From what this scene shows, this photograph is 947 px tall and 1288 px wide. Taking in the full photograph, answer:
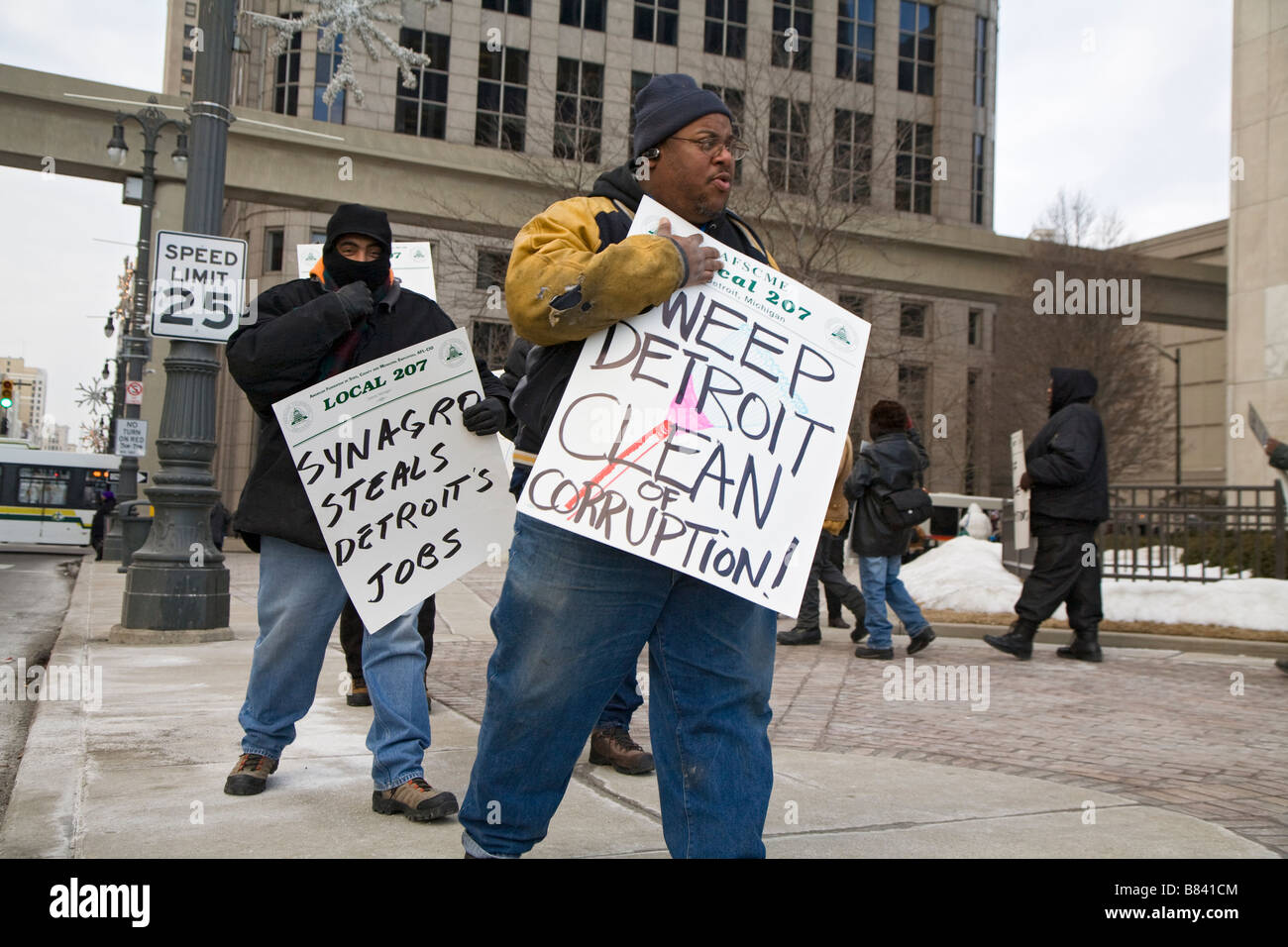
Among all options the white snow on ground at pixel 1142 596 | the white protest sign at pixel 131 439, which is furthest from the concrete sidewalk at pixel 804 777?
the white protest sign at pixel 131 439

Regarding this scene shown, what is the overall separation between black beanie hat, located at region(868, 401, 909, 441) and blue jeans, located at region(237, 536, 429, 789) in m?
6.16

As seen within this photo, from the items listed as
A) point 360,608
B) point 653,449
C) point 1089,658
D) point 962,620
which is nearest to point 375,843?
point 360,608

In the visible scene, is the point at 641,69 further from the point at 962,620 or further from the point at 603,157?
the point at 962,620

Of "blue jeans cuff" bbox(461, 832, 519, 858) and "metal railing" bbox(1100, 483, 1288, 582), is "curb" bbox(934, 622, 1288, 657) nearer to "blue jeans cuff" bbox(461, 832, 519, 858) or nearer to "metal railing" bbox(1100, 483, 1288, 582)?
"metal railing" bbox(1100, 483, 1288, 582)

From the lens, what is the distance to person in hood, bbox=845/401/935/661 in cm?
888

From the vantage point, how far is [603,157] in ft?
103

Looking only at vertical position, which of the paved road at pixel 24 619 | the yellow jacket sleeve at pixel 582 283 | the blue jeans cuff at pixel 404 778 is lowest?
the paved road at pixel 24 619

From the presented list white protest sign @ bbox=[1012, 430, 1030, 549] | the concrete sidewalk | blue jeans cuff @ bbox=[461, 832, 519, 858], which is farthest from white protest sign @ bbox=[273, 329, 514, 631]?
white protest sign @ bbox=[1012, 430, 1030, 549]

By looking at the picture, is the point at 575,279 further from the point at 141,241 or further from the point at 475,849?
the point at 141,241

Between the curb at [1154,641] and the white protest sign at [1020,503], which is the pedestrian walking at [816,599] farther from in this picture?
the white protest sign at [1020,503]

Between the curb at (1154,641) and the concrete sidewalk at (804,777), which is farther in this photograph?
the curb at (1154,641)

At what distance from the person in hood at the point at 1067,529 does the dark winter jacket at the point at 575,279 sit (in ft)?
21.9

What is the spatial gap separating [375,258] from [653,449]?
1.83 meters

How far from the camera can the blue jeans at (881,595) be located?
892 centimetres
